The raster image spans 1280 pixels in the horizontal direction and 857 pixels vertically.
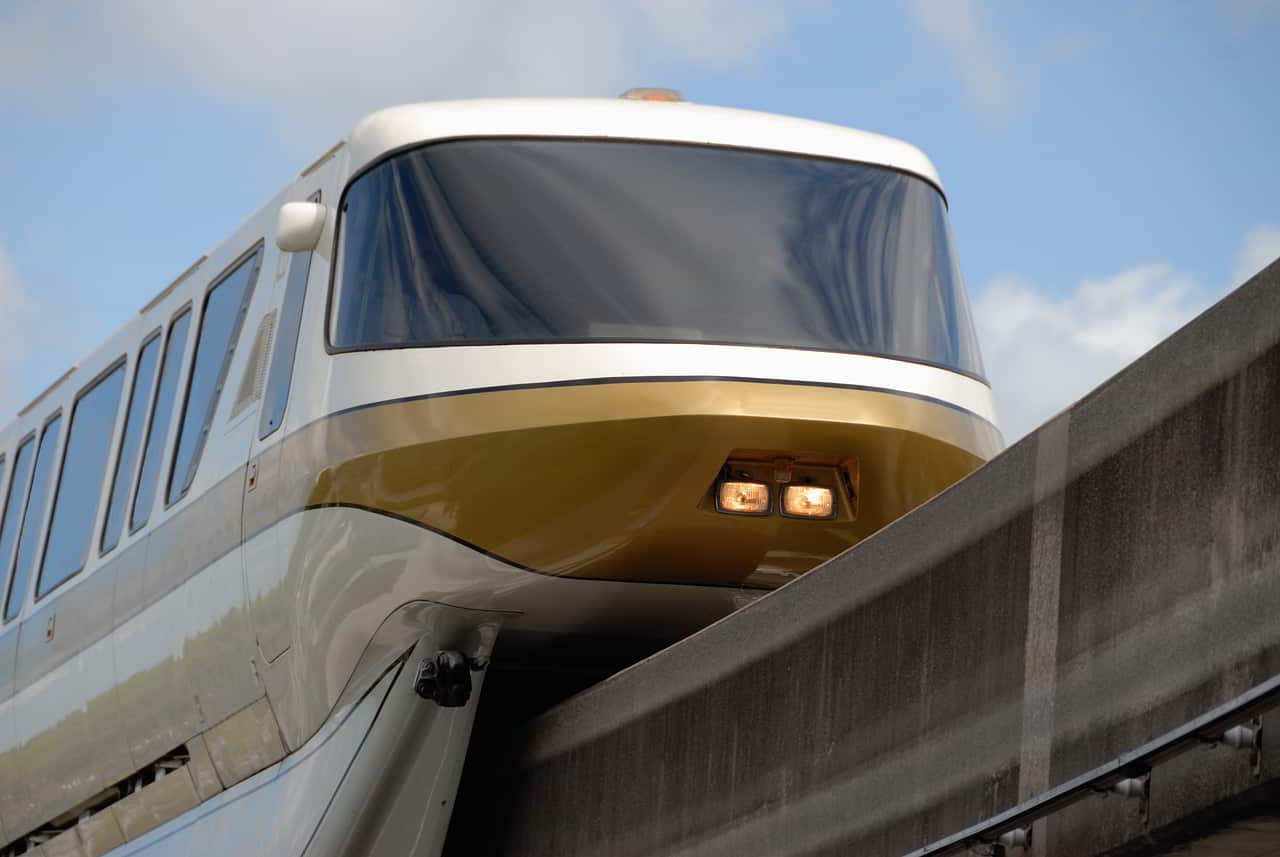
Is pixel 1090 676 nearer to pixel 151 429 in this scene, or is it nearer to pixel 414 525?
pixel 414 525

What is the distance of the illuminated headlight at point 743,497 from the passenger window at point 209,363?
268 cm

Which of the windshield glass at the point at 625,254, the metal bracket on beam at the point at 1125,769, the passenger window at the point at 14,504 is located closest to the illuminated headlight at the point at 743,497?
the windshield glass at the point at 625,254

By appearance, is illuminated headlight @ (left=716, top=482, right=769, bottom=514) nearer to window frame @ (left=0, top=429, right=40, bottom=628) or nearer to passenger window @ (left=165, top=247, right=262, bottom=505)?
passenger window @ (left=165, top=247, right=262, bottom=505)

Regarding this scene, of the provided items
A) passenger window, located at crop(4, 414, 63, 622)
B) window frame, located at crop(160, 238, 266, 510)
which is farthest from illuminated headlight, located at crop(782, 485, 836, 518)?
passenger window, located at crop(4, 414, 63, 622)

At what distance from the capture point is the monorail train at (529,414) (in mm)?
6578

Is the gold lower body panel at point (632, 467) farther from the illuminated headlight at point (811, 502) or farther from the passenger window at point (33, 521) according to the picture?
the passenger window at point (33, 521)

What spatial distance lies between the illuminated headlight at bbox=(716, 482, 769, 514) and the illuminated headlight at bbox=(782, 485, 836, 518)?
10 cm

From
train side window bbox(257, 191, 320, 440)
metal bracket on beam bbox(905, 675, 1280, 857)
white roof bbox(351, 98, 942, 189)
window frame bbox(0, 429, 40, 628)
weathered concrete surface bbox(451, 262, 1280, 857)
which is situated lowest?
metal bracket on beam bbox(905, 675, 1280, 857)

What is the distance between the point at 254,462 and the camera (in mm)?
7781

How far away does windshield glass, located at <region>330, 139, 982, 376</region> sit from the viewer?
267 inches

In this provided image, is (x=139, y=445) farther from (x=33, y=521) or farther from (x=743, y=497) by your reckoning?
(x=743, y=497)

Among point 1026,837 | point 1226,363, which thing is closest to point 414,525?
point 1026,837

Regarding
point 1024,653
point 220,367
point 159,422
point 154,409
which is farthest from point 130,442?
point 1024,653

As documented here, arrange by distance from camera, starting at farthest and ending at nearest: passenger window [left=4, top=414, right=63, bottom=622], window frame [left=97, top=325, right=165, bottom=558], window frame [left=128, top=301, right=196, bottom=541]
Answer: passenger window [left=4, top=414, right=63, bottom=622] < window frame [left=97, top=325, right=165, bottom=558] < window frame [left=128, top=301, right=196, bottom=541]
